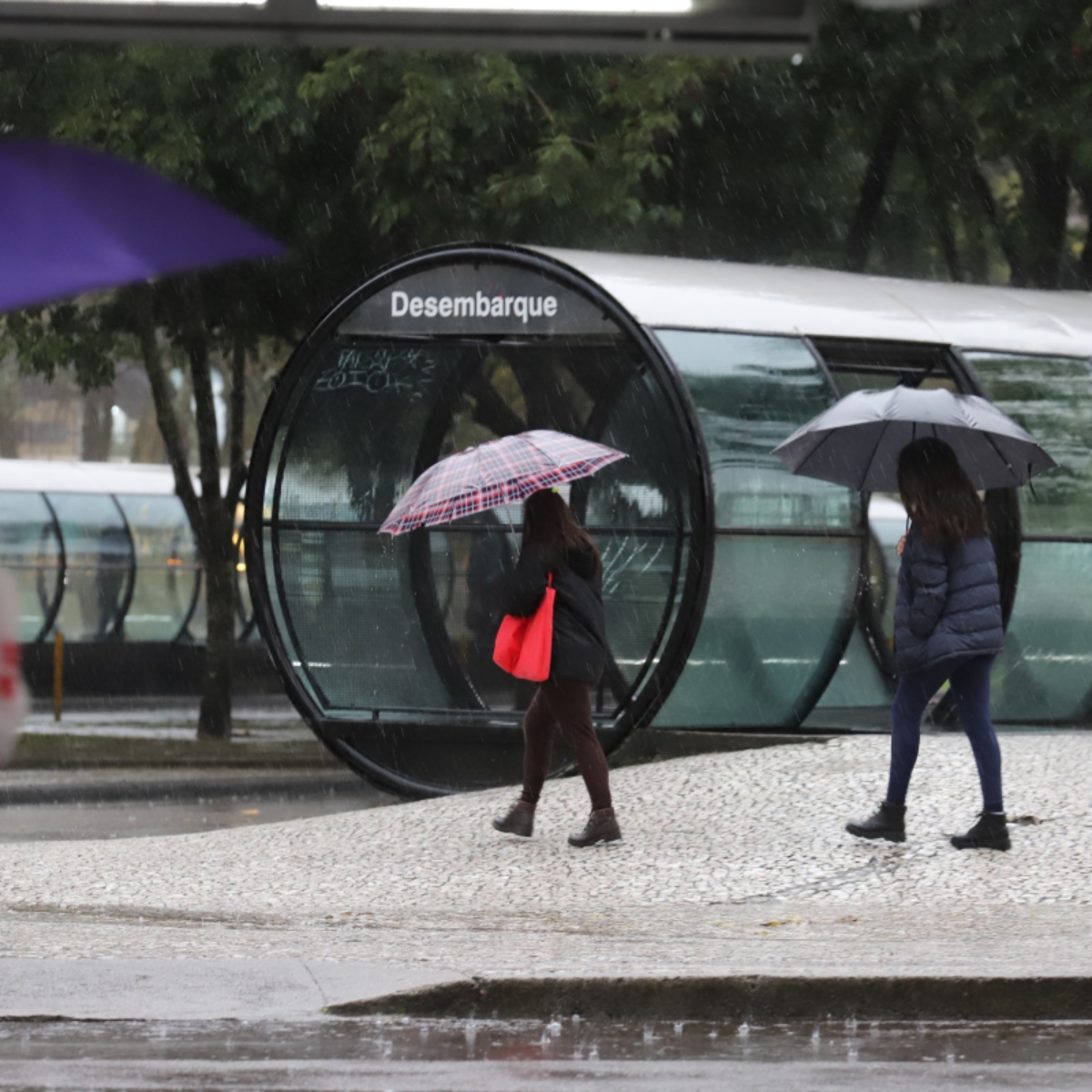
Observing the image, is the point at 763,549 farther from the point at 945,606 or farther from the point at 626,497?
the point at 945,606

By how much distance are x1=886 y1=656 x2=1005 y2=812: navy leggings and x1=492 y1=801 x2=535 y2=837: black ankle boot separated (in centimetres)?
167

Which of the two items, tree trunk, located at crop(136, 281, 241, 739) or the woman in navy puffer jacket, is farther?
tree trunk, located at crop(136, 281, 241, 739)

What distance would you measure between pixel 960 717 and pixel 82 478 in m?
20.9

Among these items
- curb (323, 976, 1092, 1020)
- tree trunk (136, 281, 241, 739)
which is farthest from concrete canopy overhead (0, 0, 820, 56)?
tree trunk (136, 281, 241, 739)

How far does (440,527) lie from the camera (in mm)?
13312

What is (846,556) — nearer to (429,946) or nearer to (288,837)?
(288,837)

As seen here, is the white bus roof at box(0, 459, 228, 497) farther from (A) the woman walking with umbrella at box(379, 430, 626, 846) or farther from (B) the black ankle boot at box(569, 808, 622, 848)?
(B) the black ankle boot at box(569, 808, 622, 848)

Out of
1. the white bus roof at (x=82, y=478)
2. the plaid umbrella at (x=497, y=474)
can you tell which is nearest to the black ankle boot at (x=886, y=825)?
the plaid umbrella at (x=497, y=474)

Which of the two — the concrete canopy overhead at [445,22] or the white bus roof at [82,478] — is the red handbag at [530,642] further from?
the white bus roof at [82,478]

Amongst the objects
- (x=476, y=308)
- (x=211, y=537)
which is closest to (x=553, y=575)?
(x=476, y=308)

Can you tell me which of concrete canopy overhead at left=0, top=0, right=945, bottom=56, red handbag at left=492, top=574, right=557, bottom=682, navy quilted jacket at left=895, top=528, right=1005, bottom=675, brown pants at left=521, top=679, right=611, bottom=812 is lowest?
brown pants at left=521, top=679, right=611, bottom=812

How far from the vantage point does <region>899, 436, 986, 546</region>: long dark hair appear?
9.12 metres

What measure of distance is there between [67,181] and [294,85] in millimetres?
13423

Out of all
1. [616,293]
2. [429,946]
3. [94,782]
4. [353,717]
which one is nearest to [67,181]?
[429,946]
